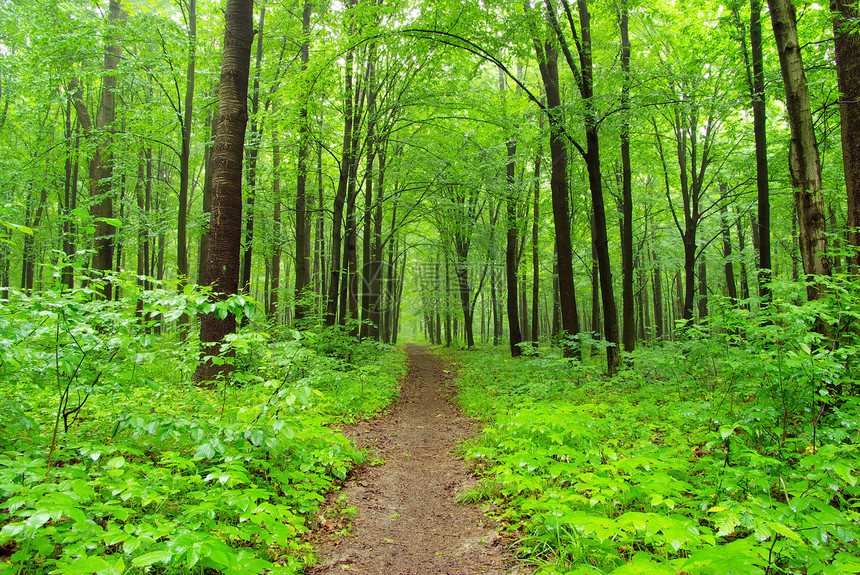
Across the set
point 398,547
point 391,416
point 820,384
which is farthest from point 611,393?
point 398,547

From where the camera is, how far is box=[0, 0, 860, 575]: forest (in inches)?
99.8

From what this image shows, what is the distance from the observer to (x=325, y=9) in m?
12.8

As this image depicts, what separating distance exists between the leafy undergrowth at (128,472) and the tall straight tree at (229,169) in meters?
2.08

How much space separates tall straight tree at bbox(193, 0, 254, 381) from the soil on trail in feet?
10.3

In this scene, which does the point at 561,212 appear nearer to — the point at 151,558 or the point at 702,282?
the point at 151,558

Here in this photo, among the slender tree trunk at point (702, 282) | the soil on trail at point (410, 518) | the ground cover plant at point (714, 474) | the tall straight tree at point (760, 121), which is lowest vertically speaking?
the soil on trail at point (410, 518)

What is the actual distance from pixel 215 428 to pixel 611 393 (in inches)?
273

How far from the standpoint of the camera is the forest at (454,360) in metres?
2.54

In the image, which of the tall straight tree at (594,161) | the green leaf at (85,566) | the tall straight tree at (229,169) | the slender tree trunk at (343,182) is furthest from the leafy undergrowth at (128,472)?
the slender tree trunk at (343,182)

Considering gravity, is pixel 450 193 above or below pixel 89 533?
above

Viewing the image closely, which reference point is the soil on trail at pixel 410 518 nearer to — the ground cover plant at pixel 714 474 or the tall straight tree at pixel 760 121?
the ground cover plant at pixel 714 474

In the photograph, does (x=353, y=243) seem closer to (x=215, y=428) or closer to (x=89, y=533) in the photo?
(x=215, y=428)

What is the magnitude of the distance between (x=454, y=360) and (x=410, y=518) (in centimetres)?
1528

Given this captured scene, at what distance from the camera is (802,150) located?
16.0 feet
